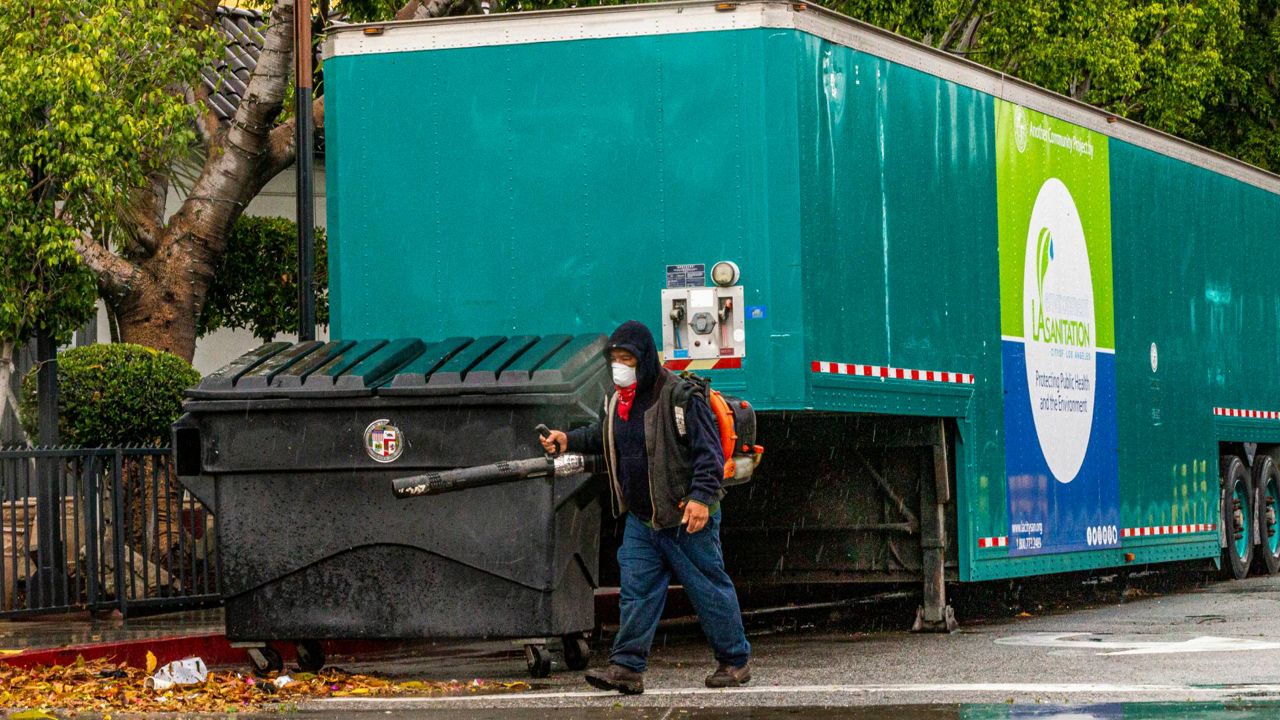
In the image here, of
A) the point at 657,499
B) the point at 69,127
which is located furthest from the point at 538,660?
the point at 69,127

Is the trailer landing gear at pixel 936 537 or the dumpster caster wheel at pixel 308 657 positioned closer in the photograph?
the dumpster caster wheel at pixel 308 657

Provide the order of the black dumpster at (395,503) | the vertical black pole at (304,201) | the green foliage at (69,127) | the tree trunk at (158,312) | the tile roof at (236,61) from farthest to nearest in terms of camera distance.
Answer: the tile roof at (236,61), the tree trunk at (158,312), the green foliage at (69,127), the vertical black pole at (304,201), the black dumpster at (395,503)

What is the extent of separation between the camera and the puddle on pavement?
316 inches

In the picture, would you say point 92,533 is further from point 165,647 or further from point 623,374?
point 623,374

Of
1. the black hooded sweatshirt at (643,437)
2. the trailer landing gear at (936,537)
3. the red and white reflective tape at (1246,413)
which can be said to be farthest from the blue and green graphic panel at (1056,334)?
the black hooded sweatshirt at (643,437)

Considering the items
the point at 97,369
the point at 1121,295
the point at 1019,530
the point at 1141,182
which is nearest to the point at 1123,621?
the point at 1019,530

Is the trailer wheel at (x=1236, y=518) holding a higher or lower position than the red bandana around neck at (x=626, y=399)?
lower

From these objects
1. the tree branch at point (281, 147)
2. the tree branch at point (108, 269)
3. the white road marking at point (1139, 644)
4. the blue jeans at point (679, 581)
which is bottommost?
the white road marking at point (1139, 644)

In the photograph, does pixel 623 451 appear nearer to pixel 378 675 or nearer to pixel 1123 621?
pixel 378 675

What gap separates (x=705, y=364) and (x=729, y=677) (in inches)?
Answer: 79.3

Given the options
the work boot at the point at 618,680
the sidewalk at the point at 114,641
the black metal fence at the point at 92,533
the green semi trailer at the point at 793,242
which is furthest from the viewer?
the black metal fence at the point at 92,533

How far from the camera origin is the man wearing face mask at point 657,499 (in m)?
9.38

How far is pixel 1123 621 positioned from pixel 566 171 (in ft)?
16.6

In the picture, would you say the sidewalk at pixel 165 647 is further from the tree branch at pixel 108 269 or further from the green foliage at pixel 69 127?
the tree branch at pixel 108 269
